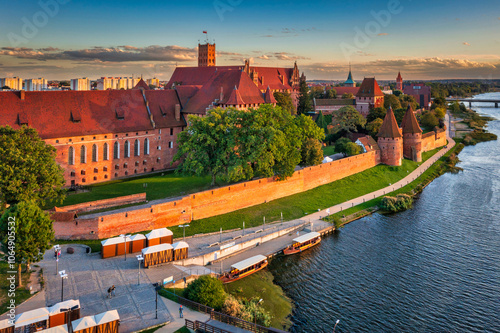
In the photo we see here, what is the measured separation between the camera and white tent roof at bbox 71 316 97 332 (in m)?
19.9

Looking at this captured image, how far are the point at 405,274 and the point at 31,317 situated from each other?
23.9 meters

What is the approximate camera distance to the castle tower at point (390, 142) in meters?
61.5

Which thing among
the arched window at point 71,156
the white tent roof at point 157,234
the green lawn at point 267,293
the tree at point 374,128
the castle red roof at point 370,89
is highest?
the castle red roof at point 370,89

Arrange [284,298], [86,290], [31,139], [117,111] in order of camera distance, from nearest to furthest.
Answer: [86,290], [284,298], [31,139], [117,111]

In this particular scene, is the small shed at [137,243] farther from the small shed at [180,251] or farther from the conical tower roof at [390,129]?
the conical tower roof at [390,129]

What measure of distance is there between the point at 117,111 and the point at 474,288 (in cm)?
4034

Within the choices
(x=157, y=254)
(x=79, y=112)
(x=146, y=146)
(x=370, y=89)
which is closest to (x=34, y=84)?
(x=79, y=112)

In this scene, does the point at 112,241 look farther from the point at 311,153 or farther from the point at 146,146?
the point at 311,153

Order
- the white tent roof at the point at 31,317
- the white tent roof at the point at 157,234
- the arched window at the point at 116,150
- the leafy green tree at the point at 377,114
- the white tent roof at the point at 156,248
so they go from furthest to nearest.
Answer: the leafy green tree at the point at 377,114
the arched window at the point at 116,150
the white tent roof at the point at 157,234
the white tent roof at the point at 156,248
the white tent roof at the point at 31,317

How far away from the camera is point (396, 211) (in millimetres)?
45594

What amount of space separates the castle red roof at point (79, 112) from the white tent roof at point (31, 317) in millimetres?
27167

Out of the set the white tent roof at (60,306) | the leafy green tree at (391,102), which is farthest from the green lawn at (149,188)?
the leafy green tree at (391,102)

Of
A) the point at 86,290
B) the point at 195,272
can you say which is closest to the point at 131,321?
the point at 86,290

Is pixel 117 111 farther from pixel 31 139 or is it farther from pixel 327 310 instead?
pixel 327 310
